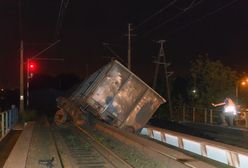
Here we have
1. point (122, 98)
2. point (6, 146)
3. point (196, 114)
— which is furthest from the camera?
point (196, 114)

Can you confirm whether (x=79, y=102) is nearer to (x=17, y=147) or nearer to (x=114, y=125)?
(x=114, y=125)

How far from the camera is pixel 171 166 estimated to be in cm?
1321

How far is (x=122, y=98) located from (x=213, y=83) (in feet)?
56.3

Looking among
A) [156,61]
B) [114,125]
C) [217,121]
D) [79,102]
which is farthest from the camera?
[156,61]

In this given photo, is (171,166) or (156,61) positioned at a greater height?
(156,61)

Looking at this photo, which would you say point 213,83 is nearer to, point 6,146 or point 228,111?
point 228,111

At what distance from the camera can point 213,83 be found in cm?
4050

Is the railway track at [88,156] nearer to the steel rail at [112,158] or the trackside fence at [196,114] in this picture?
the steel rail at [112,158]

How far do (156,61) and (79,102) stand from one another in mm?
22155

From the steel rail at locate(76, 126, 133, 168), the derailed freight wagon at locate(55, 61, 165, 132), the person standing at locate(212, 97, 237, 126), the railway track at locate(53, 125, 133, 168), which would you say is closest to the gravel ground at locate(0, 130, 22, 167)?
the railway track at locate(53, 125, 133, 168)

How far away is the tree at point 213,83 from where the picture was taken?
131ft

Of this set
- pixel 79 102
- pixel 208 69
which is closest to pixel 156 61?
pixel 208 69

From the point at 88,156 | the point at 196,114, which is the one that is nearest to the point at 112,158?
the point at 88,156

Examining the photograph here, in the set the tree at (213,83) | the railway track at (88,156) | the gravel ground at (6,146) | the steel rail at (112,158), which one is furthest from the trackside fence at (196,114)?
the steel rail at (112,158)
